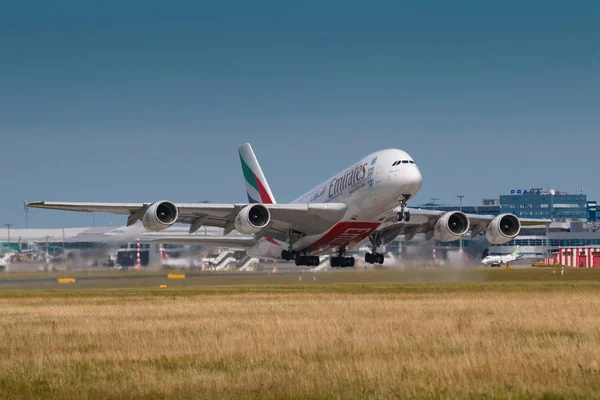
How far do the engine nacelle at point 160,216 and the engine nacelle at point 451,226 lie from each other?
16.3 meters

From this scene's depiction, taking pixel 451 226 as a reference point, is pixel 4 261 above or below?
below

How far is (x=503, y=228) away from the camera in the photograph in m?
56.3

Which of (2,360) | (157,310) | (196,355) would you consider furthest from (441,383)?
(157,310)

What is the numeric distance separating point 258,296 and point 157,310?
10921 millimetres

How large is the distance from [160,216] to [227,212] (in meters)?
4.45

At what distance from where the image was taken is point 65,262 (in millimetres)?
80500

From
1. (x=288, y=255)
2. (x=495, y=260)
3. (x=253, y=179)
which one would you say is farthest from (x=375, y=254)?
(x=495, y=260)

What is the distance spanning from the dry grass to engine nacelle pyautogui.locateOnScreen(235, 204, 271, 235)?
12.6 metres

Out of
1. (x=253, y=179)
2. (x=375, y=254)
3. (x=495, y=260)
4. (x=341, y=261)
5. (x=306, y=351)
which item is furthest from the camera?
(x=495, y=260)

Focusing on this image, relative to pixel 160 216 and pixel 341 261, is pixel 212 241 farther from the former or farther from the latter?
pixel 160 216

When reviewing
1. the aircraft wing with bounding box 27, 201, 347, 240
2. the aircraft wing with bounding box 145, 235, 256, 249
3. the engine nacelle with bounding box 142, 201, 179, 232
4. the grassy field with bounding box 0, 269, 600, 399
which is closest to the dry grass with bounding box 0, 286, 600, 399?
the grassy field with bounding box 0, 269, 600, 399

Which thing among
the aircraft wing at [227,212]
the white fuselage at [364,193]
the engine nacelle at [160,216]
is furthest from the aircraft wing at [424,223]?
the engine nacelle at [160,216]

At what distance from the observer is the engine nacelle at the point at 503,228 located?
5584cm

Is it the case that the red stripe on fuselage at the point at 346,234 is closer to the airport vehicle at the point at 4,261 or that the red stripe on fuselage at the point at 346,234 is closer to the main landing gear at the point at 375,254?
the main landing gear at the point at 375,254
